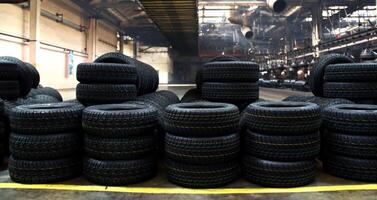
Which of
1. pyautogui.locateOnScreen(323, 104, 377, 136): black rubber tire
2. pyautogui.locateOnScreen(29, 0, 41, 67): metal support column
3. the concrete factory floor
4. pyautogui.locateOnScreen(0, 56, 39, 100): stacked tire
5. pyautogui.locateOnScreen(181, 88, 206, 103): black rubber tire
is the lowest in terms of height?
the concrete factory floor

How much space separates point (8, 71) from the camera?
12.5 feet

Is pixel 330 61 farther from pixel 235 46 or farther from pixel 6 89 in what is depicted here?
pixel 235 46

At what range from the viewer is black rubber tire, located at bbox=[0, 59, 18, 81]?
3781 mm

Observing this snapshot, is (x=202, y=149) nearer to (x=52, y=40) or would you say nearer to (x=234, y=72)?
(x=234, y=72)

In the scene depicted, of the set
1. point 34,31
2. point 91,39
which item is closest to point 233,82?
point 34,31

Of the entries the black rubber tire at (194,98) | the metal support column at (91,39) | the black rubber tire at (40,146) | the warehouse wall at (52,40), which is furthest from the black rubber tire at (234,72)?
the metal support column at (91,39)

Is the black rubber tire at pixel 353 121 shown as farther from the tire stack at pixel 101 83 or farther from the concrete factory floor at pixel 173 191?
the tire stack at pixel 101 83

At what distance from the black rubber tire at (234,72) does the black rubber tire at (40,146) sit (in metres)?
1.91

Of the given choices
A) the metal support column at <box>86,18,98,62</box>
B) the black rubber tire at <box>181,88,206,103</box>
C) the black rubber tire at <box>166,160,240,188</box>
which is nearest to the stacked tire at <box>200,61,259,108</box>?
the black rubber tire at <box>181,88,206,103</box>

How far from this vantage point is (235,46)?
19.8 m

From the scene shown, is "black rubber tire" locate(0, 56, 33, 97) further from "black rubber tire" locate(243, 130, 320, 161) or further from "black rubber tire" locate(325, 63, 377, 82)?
"black rubber tire" locate(325, 63, 377, 82)

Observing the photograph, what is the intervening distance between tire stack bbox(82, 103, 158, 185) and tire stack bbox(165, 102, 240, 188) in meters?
0.29

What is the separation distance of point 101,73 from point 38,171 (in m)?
1.30

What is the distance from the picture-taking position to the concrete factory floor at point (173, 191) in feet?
8.08
